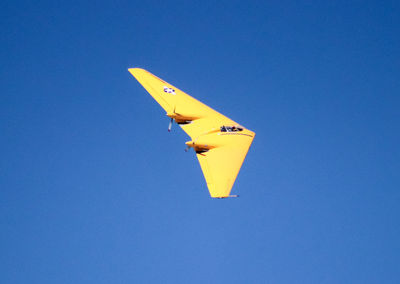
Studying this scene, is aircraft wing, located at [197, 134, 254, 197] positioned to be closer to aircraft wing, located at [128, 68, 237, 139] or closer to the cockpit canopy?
the cockpit canopy

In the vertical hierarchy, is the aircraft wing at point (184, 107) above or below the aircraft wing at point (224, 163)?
above

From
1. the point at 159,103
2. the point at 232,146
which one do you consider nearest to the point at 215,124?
the point at 232,146

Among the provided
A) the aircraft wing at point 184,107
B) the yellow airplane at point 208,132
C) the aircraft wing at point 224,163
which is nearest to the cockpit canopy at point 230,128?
the yellow airplane at point 208,132

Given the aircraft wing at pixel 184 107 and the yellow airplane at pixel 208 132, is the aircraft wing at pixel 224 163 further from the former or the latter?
the aircraft wing at pixel 184 107

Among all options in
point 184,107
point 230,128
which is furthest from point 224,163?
point 184,107

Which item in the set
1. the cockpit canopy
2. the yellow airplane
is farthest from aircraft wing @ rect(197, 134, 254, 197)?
the cockpit canopy

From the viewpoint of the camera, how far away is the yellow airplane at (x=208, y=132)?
73.3 m

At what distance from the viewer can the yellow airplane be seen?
241 ft

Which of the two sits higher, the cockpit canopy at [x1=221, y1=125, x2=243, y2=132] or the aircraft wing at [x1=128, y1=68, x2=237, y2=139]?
the aircraft wing at [x1=128, y1=68, x2=237, y2=139]

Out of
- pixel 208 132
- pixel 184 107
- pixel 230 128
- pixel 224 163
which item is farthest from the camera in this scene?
pixel 184 107

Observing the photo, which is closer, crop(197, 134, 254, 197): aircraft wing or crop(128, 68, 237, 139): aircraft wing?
crop(197, 134, 254, 197): aircraft wing

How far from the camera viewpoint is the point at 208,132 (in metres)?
78.5

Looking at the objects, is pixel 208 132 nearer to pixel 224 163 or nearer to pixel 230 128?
pixel 230 128

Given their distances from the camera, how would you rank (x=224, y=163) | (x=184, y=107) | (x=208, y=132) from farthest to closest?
(x=184, y=107) → (x=208, y=132) → (x=224, y=163)
